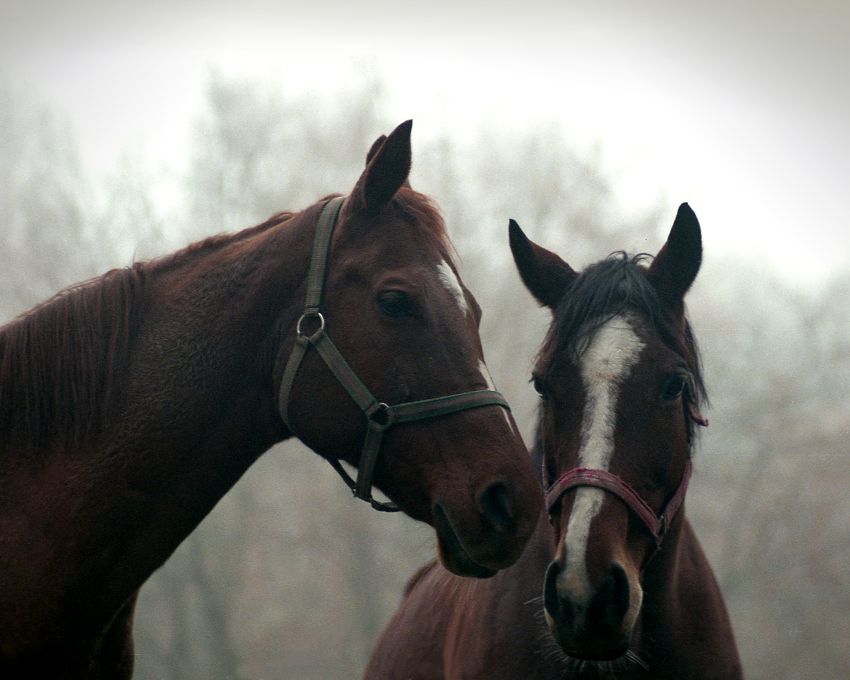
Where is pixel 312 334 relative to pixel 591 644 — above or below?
above

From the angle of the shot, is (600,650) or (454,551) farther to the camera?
(600,650)

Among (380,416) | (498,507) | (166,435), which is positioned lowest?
(498,507)

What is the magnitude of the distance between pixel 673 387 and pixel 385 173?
1432 mm

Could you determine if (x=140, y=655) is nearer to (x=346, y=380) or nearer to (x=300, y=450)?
(x=300, y=450)

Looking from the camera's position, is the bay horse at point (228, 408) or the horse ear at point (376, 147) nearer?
the bay horse at point (228, 408)

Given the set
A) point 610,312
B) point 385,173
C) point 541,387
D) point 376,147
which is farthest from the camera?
point 541,387

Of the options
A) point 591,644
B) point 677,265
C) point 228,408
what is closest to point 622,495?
point 591,644

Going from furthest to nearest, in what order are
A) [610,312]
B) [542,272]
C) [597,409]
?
[542,272] → [610,312] → [597,409]

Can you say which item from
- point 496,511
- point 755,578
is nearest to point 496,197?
point 755,578

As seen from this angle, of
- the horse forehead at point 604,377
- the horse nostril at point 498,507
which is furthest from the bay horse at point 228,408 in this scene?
the horse forehead at point 604,377

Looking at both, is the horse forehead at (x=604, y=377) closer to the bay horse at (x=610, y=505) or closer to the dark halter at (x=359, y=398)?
the bay horse at (x=610, y=505)

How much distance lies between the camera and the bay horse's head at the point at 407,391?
2.27 meters

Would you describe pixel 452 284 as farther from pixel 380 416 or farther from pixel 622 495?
pixel 622 495

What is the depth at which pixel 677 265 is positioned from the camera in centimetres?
326
